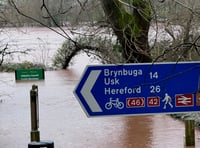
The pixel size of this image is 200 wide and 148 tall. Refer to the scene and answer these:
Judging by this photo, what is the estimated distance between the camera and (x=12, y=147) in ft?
41.9

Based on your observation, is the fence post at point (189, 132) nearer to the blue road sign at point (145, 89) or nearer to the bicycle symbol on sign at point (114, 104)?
the blue road sign at point (145, 89)

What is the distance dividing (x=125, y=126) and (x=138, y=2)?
7130 millimetres

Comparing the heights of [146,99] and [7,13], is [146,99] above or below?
below

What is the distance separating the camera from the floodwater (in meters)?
12.9

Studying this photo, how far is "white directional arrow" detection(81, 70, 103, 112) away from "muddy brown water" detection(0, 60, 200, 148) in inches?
186

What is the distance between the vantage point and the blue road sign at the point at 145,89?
4.53m

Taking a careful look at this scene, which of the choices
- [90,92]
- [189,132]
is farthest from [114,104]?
[189,132]

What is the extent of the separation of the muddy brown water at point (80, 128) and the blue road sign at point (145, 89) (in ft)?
15.7

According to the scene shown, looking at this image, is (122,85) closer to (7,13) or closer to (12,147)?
(12,147)

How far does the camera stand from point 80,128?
598 inches

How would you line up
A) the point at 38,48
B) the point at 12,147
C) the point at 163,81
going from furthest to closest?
the point at 38,48 < the point at 12,147 < the point at 163,81

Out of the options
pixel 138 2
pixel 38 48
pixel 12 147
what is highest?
pixel 38 48

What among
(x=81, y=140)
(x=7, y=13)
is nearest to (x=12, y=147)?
(x=81, y=140)

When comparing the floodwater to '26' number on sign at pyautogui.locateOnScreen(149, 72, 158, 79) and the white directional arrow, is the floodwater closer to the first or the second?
the white directional arrow
